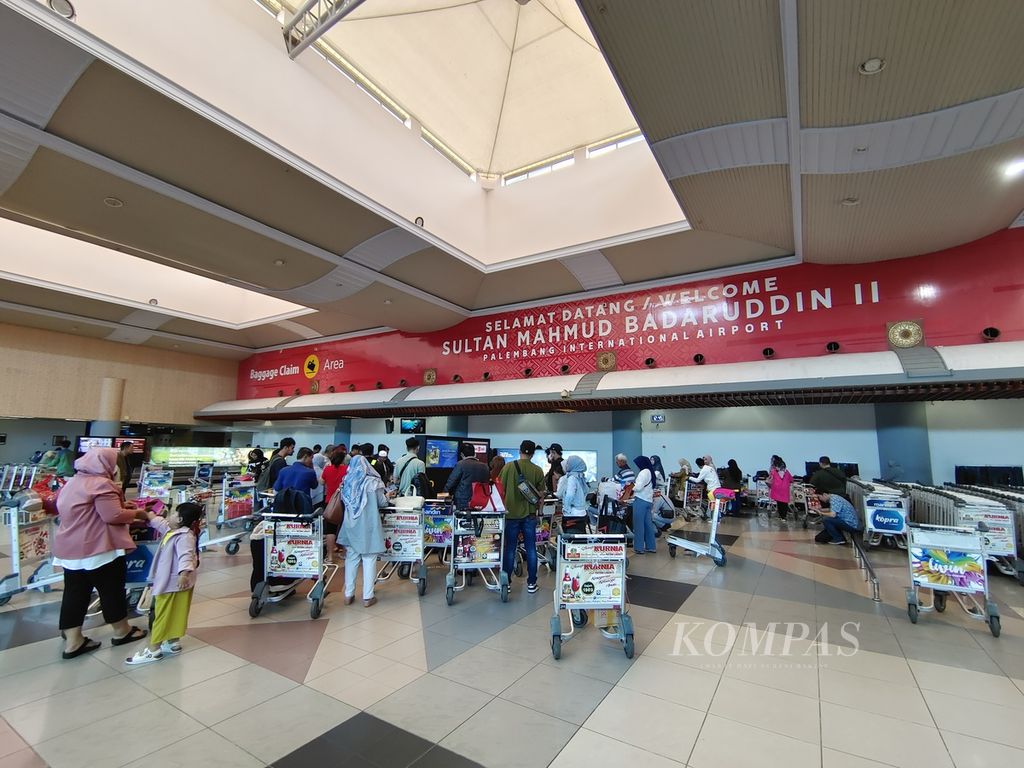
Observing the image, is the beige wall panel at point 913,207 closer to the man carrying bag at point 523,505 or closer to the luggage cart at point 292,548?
the man carrying bag at point 523,505

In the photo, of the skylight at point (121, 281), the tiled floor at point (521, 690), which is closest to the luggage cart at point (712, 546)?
the tiled floor at point (521, 690)

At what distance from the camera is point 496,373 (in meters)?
11.1

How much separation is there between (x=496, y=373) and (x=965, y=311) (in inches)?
323

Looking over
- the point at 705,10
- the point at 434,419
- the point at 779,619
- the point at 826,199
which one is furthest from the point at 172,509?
the point at 826,199

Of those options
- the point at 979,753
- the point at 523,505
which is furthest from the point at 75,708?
the point at 979,753

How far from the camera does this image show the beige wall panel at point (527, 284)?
29.6 ft

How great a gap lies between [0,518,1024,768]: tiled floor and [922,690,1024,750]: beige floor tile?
0.01 meters

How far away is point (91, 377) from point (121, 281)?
4.92 meters

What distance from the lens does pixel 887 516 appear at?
670cm

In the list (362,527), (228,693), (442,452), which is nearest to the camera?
(228,693)

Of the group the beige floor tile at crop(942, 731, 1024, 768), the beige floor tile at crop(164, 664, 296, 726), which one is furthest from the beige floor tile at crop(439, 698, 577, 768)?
the beige floor tile at crop(942, 731, 1024, 768)

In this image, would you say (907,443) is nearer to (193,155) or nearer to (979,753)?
(979,753)

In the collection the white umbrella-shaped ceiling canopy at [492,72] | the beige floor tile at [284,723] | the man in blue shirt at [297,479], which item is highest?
the white umbrella-shaped ceiling canopy at [492,72]

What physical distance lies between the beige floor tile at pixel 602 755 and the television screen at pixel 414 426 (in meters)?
11.5
